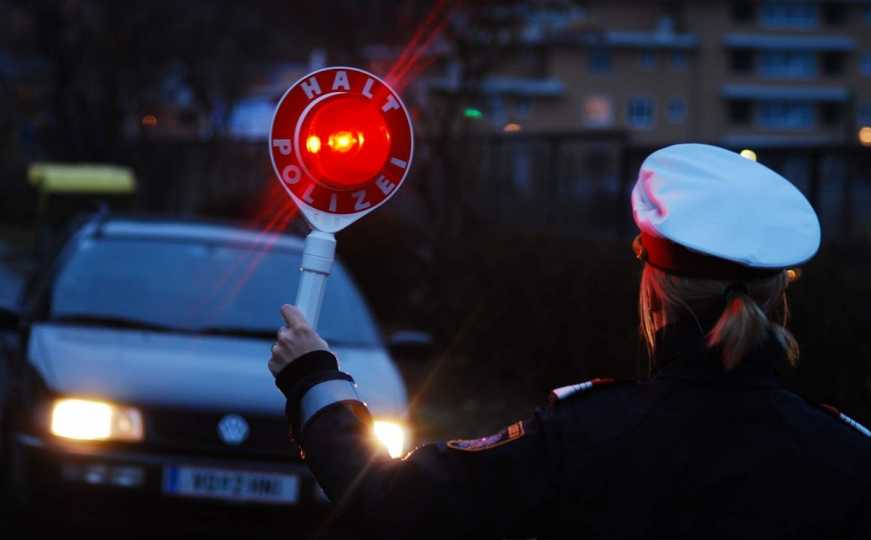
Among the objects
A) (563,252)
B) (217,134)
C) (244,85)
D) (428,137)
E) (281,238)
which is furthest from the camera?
(244,85)

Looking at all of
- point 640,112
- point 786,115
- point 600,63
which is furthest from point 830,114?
point 600,63

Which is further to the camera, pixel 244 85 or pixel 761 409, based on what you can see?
pixel 244 85

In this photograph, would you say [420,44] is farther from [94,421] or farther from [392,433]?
[94,421]

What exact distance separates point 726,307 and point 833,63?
70.3m

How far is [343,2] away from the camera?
1567 centimetres

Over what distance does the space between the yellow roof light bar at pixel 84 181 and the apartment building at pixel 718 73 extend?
136 feet

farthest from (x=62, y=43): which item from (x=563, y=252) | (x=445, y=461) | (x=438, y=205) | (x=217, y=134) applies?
(x=445, y=461)

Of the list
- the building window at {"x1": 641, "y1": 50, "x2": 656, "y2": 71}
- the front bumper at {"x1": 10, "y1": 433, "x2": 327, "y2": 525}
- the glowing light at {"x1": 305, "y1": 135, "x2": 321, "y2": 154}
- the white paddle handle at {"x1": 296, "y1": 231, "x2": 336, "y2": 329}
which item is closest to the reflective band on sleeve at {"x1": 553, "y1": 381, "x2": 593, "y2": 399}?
the white paddle handle at {"x1": 296, "y1": 231, "x2": 336, "y2": 329}

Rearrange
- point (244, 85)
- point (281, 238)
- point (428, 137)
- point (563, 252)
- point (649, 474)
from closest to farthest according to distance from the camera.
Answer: point (649, 474), point (281, 238), point (563, 252), point (428, 137), point (244, 85)

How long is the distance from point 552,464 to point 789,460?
344 millimetres

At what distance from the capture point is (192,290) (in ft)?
23.7

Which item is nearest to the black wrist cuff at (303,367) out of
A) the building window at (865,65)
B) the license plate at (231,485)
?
the license plate at (231,485)

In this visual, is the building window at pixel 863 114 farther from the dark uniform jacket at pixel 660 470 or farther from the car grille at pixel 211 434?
the dark uniform jacket at pixel 660 470

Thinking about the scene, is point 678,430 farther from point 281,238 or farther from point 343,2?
point 343,2
